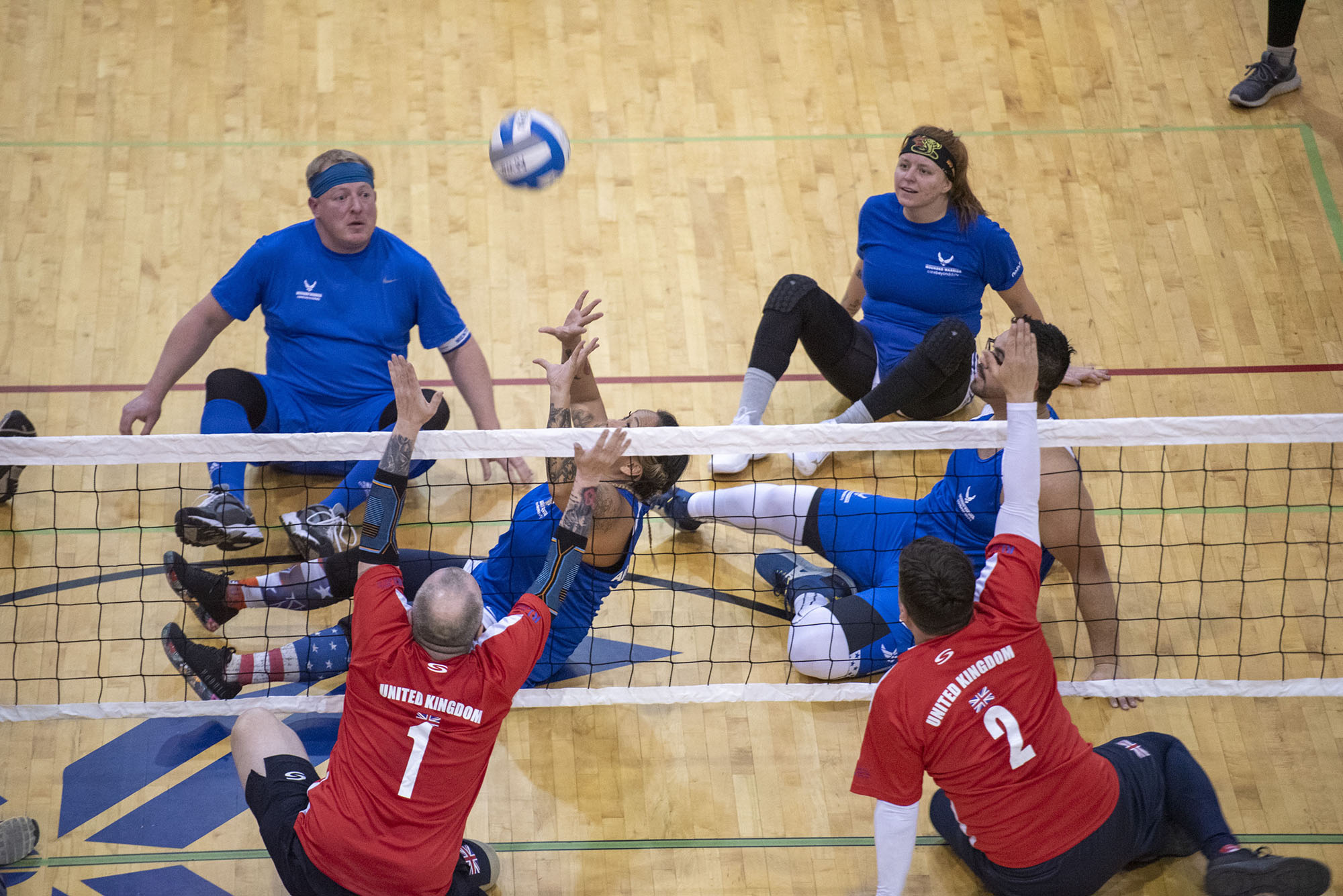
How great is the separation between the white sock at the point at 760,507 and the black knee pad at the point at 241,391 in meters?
1.90

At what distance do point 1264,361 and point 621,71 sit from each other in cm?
391

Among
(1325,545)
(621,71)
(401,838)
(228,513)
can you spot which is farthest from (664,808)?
(621,71)

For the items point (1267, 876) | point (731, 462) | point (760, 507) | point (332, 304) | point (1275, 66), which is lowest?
point (1267, 876)

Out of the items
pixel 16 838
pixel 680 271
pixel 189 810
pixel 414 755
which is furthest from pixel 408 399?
pixel 680 271

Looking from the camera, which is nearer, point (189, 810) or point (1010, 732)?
point (1010, 732)

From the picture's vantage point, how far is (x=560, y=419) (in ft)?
14.6

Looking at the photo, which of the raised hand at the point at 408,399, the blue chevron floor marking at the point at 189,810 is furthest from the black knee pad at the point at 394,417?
the raised hand at the point at 408,399

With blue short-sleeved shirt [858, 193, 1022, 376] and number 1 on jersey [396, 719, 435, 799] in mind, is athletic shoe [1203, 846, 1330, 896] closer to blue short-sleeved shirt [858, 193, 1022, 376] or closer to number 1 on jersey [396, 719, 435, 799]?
number 1 on jersey [396, 719, 435, 799]

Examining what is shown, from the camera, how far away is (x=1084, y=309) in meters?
6.45

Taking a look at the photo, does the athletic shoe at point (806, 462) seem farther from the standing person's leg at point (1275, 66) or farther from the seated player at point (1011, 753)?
the standing person's leg at point (1275, 66)

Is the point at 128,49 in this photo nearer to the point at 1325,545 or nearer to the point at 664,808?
the point at 664,808

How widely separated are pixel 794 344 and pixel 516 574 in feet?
6.12

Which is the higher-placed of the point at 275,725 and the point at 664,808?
the point at 275,725

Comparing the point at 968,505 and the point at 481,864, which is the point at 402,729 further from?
the point at 968,505
